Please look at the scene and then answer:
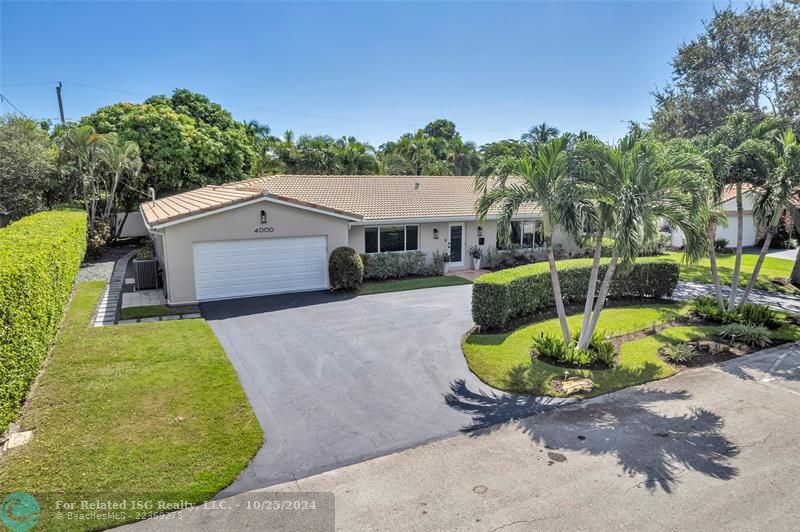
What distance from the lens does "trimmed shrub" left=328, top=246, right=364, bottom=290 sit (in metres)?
16.1

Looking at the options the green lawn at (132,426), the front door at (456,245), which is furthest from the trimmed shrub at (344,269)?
the green lawn at (132,426)

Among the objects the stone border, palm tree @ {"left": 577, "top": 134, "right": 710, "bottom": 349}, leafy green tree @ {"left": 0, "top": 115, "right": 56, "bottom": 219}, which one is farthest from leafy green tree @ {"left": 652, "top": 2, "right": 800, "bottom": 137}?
leafy green tree @ {"left": 0, "top": 115, "right": 56, "bottom": 219}

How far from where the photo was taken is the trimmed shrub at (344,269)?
16.1 metres

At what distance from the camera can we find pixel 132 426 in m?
7.10

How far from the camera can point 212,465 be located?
6.21 metres

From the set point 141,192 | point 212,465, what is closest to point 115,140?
point 141,192

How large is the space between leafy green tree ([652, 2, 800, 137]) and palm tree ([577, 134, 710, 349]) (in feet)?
56.7

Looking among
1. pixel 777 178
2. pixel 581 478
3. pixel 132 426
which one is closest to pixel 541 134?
pixel 777 178

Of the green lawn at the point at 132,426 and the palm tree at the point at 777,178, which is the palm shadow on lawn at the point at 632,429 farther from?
the palm tree at the point at 777,178

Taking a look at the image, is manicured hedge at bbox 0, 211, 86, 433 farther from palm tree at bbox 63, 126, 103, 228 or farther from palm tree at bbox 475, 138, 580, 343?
palm tree at bbox 63, 126, 103, 228

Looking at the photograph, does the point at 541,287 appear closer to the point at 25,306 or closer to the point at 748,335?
the point at 748,335

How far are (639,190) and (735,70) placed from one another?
2098 centimetres

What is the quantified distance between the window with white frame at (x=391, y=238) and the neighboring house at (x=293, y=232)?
0.14 feet

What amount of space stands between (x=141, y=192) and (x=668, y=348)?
28.0 m
